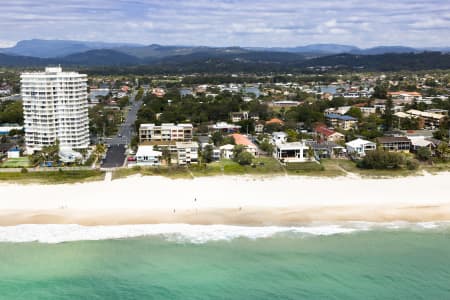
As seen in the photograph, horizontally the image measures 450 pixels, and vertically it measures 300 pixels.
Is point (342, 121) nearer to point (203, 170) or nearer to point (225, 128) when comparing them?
point (225, 128)

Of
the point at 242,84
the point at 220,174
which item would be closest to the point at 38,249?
the point at 220,174

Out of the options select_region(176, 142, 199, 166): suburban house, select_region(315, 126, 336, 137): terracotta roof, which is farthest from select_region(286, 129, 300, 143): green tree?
select_region(176, 142, 199, 166): suburban house

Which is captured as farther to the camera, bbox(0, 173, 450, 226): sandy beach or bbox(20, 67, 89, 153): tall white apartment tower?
bbox(20, 67, 89, 153): tall white apartment tower

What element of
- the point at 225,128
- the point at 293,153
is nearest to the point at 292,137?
the point at 293,153

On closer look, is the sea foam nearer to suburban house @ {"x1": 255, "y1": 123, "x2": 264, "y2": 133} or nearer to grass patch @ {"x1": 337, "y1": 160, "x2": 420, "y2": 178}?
grass patch @ {"x1": 337, "y1": 160, "x2": 420, "y2": 178}

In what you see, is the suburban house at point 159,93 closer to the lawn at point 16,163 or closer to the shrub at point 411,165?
the lawn at point 16,163

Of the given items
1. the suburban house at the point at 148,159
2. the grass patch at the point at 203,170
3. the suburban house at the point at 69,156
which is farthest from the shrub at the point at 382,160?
the suburban house at the point at 69,156

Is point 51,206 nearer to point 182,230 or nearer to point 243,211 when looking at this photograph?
point 182,230
